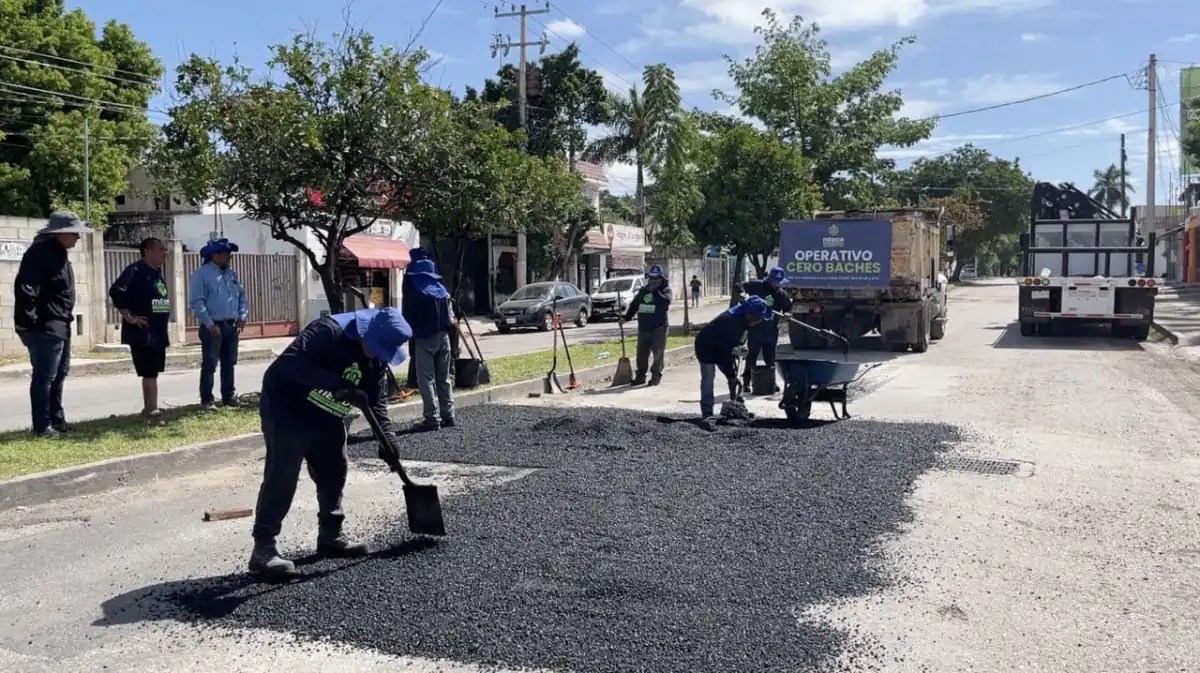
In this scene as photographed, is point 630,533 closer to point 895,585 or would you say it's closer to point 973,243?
point 895,585

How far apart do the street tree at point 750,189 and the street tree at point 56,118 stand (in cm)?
Result: 1572

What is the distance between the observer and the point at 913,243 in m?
18.5

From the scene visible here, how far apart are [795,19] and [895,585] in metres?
24.5

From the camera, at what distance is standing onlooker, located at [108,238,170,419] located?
8.92 m

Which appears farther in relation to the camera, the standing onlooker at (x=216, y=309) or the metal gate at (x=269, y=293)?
the metal gate at (x=269, y=293)

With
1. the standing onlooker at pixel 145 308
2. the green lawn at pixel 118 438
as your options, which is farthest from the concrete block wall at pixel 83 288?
the standing onlooker at pixel 145 308

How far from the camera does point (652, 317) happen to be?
13.0 metres

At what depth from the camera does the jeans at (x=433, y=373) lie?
938cm

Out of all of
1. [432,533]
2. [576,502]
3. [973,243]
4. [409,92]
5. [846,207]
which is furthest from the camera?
[973,243]

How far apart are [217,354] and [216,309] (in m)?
0.47

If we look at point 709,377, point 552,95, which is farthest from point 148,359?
point 552,95

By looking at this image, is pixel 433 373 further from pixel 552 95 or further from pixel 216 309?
pixel 552 95

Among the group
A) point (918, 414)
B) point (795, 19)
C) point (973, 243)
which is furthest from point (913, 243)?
Answer: point (973, 243)

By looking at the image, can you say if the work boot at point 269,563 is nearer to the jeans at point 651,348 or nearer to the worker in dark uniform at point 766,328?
the worker in dark uniform at point 766,328
